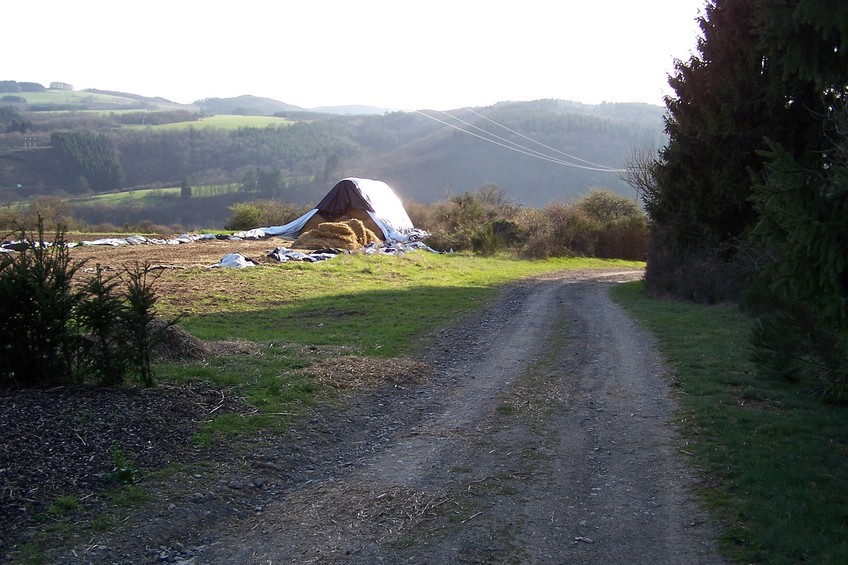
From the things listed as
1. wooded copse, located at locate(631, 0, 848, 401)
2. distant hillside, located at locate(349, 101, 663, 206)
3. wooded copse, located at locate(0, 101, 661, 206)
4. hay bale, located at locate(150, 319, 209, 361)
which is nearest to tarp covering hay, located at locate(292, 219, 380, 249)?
wooded copse, located at locate(631, 0, 848, 401)

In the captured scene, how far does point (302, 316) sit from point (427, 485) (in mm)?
9507

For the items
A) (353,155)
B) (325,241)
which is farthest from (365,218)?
(353,155)

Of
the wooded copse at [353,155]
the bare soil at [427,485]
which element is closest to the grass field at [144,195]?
the wooded copse at [353,155]

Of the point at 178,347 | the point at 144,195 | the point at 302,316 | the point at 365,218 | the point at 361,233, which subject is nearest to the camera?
the point at 178,347

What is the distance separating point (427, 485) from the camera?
5.72 meters

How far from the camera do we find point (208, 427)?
666cm

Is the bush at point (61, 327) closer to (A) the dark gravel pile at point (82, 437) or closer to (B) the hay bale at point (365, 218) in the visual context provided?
(A) the dark gravel pile at point (82, 437)

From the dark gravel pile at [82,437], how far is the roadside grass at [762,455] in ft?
14.8

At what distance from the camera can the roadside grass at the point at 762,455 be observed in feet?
15.2

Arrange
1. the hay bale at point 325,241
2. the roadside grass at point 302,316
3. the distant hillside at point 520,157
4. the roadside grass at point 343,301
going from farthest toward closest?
the distant hillside at point 520,157, the hay bale at point 325,241, the roadside grass at point 343,301, the roadside grass at point 302,316

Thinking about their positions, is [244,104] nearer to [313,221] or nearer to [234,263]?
[313,221]

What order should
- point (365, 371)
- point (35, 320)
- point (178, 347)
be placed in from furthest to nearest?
point (365, 371), point (178, 347), point (35, 320)

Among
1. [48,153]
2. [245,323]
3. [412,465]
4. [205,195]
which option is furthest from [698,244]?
[48,153]

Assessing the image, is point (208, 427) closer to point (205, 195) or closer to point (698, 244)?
point (698, 244)
